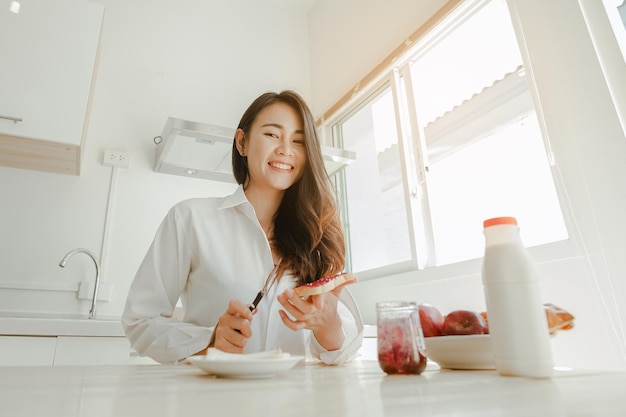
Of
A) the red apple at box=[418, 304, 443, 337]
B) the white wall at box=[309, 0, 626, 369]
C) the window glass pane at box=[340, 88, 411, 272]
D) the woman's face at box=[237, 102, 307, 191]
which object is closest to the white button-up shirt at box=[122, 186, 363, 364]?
the woman's face at box=[237, 102, 307, 191]

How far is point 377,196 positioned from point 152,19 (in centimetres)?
199

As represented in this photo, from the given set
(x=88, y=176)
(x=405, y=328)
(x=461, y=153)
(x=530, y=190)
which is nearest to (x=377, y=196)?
(x=461, y=153)

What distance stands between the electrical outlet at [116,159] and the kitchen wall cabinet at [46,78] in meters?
0.29

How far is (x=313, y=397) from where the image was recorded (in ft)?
1.24

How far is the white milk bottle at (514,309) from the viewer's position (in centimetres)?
52

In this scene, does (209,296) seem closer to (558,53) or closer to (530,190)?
(530,190)

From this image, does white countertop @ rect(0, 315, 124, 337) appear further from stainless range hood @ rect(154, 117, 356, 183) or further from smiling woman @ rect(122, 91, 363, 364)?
stainless range hood @ rect(154, 117, 356, 183)

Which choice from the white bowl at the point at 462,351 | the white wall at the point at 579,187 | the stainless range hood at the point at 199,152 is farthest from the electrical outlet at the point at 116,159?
the white bowl at the point at 462,351

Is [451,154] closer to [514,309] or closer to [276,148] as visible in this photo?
[276,148]

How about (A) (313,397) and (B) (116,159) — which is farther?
(B) (116,159)

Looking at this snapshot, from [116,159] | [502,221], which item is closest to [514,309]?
[502,221]

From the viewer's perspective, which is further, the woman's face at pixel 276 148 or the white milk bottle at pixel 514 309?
the woman's face at pixel 276 148

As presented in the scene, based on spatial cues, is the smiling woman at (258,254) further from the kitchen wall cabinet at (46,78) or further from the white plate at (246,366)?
the kitchen wall cabinet at (46,78)

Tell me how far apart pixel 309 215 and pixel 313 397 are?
43.4 inches
